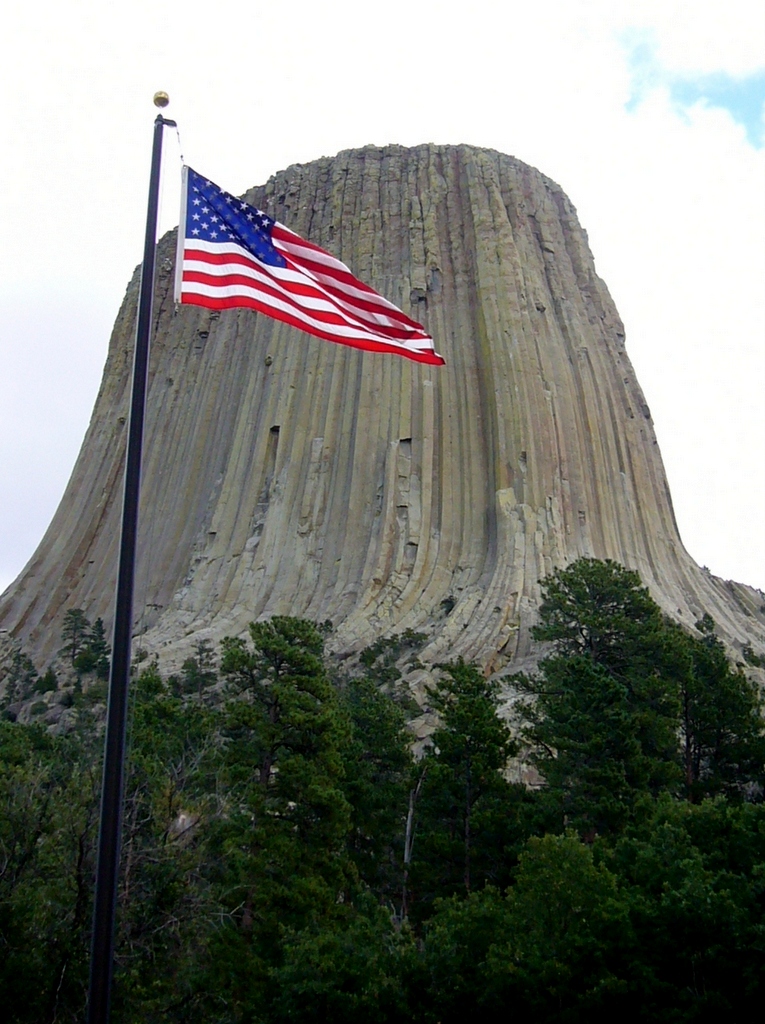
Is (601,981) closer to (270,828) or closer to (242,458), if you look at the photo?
(270,828)

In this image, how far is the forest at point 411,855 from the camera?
11.7m

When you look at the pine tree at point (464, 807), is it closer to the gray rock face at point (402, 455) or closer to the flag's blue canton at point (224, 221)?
the flag's blue canton at point (224, 221)

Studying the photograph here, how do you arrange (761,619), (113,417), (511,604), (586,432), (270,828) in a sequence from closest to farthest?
(270,828)
(511,604)
(761,619)
(586,432)
(113,417)

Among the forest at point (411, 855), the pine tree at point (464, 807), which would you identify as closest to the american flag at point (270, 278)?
the forest at point (411, 855)

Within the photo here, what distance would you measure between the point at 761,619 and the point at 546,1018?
112 ft

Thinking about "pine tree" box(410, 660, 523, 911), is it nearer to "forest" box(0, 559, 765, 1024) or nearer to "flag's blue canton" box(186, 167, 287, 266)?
"forest" box(0, 559, 765, 1024)

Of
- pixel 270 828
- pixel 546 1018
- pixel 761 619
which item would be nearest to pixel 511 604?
pixel 761 619

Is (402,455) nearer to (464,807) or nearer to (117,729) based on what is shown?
(464,807)

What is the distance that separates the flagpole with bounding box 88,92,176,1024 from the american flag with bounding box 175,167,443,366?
734mm

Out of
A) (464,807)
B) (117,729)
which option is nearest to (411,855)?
(464,807)

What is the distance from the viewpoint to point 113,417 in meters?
57.9

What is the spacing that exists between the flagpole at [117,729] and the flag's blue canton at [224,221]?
32.5 inches

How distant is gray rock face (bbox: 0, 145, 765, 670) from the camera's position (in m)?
42.1

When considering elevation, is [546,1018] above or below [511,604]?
below
